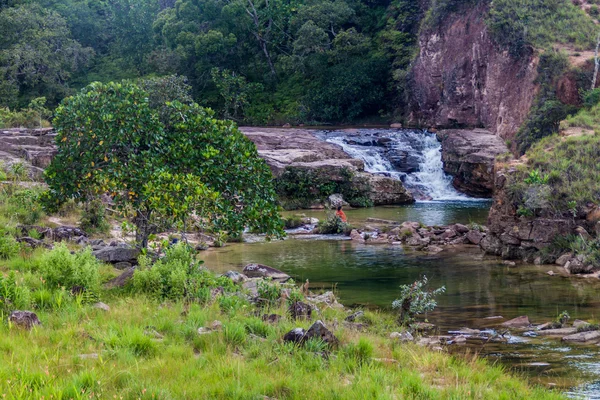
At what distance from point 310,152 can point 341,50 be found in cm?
1703

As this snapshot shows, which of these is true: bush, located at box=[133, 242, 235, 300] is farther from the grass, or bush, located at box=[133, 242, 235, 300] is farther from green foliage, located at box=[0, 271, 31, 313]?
green foliage, located at box=[0, 271, 31, 313]

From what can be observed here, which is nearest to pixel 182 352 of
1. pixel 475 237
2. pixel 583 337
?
pixel 583 337

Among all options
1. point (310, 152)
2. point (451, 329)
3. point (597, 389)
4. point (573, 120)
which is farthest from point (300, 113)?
point (597, 389)

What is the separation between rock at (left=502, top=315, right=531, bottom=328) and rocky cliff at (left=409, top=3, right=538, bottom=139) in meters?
24.8

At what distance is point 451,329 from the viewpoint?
11.7 meters

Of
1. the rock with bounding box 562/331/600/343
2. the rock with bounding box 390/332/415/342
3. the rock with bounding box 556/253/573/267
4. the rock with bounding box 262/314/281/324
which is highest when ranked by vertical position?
the rock with bounding box 262/314/281/324

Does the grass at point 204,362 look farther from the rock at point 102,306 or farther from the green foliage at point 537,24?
the green foliage at point 537,24

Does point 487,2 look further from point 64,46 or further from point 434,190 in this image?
point 64,46

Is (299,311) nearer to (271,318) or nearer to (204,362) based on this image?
(271,318)

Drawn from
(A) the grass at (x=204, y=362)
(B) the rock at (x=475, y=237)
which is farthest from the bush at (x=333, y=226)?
(A) the grass at (x=204, y=362)

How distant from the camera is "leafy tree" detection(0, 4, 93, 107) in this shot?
172 feet

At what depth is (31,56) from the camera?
2088 inches

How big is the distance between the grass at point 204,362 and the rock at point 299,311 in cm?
52

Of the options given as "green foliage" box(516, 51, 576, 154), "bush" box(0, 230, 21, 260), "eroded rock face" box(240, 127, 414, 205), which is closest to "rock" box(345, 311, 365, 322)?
"bush" box(0, 230, 21, 260)
